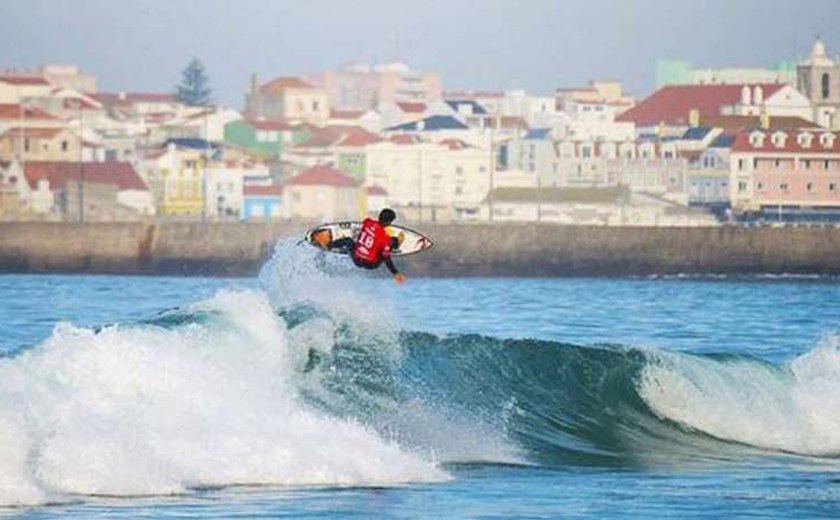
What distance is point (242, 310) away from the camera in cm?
2008

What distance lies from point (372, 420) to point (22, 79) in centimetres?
11212

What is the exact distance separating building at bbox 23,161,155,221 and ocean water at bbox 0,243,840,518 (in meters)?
67.2

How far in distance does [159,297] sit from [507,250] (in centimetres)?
2528

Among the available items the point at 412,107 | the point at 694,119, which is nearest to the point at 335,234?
the point at 694,119

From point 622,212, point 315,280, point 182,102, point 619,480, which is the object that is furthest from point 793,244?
point 182,102

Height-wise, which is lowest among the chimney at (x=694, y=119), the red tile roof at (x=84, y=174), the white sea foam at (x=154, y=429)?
the white sea foam at (x=154, y=429)

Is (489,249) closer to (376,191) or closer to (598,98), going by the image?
(376,191)

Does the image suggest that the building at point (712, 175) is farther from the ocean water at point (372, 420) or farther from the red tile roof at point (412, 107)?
the ocean water at point (372, 420)

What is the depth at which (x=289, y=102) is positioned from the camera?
135250 mm

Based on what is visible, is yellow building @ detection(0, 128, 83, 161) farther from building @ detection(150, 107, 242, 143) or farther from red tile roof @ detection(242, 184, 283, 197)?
building @ detection(150, 107, 242, 143)

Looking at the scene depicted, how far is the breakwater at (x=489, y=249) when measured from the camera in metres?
67.4

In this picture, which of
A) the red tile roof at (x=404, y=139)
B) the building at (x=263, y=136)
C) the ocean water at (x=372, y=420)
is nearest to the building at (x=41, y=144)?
the building at (x=263, y=136)

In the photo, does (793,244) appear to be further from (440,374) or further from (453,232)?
(440,374)

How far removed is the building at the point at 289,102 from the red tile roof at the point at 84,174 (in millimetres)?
32448
